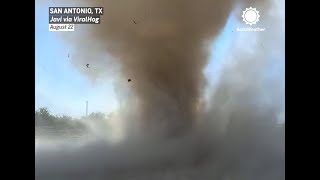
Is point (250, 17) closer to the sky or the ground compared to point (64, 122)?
closer to the sky

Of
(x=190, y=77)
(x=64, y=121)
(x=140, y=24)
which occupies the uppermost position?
(x=140, y=24)

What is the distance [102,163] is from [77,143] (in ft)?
0.58

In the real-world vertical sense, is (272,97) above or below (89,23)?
below

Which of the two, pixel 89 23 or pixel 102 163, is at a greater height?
pixel 89 23

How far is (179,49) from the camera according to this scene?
2.62 m

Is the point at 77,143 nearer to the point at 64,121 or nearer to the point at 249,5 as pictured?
the point at 64,121

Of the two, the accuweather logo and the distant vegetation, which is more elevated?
the accuweather logo

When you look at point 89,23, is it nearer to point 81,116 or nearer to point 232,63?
point 81,116

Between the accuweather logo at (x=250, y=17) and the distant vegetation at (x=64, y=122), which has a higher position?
the accuweather logo at (x=250, y=17)

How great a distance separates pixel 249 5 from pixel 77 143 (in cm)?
121

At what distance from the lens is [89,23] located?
262cm

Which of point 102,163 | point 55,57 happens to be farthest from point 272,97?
point 55,57

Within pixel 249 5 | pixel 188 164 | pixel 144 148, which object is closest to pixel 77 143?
pixel 144 148

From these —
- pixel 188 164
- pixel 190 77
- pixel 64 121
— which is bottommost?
pixel 188 164
